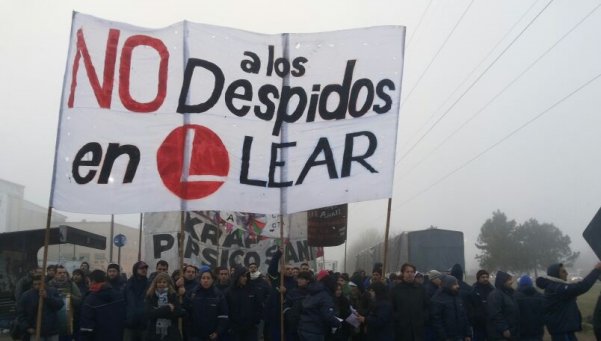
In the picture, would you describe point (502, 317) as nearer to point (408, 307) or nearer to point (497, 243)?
point (408, 307)

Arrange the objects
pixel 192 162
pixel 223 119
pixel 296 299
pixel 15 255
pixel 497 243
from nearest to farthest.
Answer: pixel 192 162
pixel 223 119
pixel 296 299
pixel 15 255
pixel 497 243

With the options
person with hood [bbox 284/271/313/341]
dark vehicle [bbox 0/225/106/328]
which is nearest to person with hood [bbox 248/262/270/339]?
person with hood [bbox 284/271/313/341]

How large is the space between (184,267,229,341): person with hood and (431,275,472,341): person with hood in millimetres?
3307

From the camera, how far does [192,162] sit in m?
8.07

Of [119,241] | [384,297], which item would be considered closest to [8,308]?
[119,241]

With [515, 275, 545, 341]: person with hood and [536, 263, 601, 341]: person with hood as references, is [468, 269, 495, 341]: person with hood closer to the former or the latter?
[515, 275, 545, 341]: person with hood

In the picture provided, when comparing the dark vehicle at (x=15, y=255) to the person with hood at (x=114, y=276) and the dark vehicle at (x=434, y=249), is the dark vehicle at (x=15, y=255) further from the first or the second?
the dark vehicle at (x=434, y=249)

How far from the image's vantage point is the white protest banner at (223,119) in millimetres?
7668

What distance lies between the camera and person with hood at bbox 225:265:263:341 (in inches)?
358

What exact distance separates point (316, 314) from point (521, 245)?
6666cm

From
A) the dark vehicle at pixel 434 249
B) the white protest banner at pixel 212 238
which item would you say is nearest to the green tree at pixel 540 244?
the dark vehicle at pixel 434 249

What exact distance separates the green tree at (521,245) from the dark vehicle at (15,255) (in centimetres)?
5989

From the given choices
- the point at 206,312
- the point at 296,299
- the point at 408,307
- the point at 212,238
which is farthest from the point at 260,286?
the point at 212,238

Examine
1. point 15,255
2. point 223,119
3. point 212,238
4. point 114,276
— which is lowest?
point 114,276
